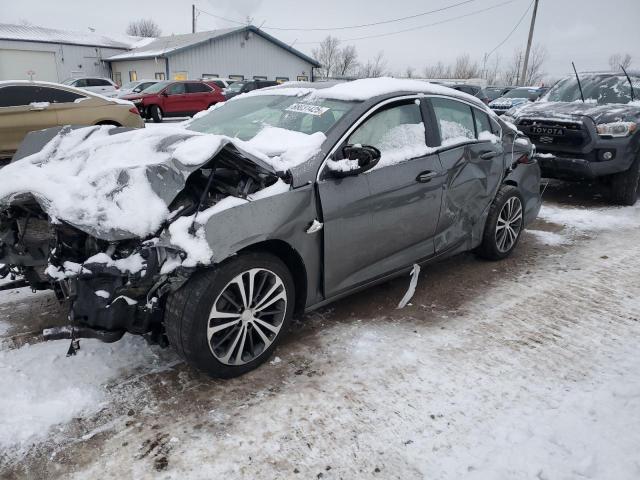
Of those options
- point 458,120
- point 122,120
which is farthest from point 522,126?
point 122,120

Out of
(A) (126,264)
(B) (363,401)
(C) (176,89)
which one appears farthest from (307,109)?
(C) (176,89)

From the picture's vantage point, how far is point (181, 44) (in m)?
33.0

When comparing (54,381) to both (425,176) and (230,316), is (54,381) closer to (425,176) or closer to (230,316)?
(230,316)

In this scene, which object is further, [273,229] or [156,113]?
[156,113]

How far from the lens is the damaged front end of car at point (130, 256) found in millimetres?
2572

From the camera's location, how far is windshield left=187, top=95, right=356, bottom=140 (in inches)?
141

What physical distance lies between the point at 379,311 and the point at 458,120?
1.83m

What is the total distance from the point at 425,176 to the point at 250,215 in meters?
1.59

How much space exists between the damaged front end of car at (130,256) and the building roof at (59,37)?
36.3m

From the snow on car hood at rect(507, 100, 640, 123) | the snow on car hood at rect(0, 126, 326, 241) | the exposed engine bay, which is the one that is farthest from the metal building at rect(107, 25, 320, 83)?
the exposed engine bay

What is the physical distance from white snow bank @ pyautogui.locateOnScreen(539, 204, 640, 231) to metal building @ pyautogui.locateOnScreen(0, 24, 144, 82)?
33284 mm

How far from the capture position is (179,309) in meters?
2.67

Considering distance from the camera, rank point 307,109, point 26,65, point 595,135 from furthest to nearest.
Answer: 1. point 26,65
2. point 595,135
3. point 307,109

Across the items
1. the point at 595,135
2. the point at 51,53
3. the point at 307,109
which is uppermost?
the point at 51,53
